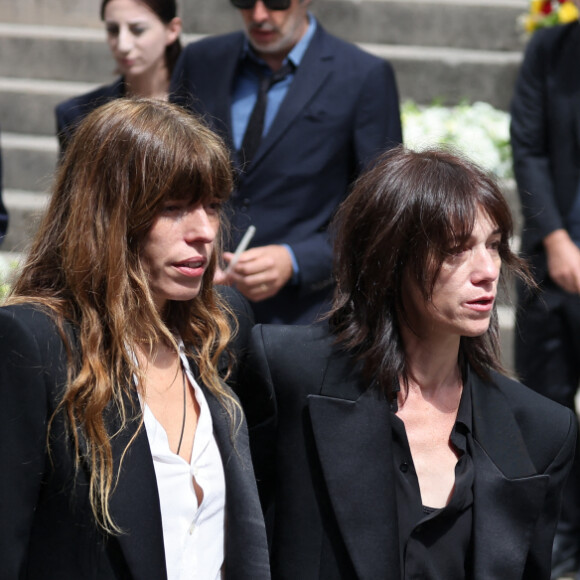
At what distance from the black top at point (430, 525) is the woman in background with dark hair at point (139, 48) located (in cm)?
242

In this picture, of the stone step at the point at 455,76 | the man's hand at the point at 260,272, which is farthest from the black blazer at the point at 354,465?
the stone step at the point at 455,76

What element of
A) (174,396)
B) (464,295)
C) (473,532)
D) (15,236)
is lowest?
(15,236)

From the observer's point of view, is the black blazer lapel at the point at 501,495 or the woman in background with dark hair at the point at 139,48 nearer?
the black blazer lapel at the point at 501,495

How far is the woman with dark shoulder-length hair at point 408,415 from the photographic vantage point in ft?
7.66

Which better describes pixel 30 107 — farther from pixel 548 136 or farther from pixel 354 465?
pixel 354 465

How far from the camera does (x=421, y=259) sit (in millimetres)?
2393

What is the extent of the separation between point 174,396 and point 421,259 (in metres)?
0.62

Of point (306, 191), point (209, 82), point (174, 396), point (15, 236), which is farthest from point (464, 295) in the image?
point (15, 236)

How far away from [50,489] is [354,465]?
0.67 metres

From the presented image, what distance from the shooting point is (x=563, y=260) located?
4094 mm

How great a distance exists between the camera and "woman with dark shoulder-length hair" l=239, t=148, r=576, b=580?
2.34 m

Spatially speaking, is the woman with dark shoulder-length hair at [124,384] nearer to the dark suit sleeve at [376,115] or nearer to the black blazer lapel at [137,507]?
the black blazer lapel at [137,507]

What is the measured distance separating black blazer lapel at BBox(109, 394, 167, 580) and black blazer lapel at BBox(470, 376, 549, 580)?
27.9 inches

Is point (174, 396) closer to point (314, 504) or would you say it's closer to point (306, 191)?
point (314, 504)
